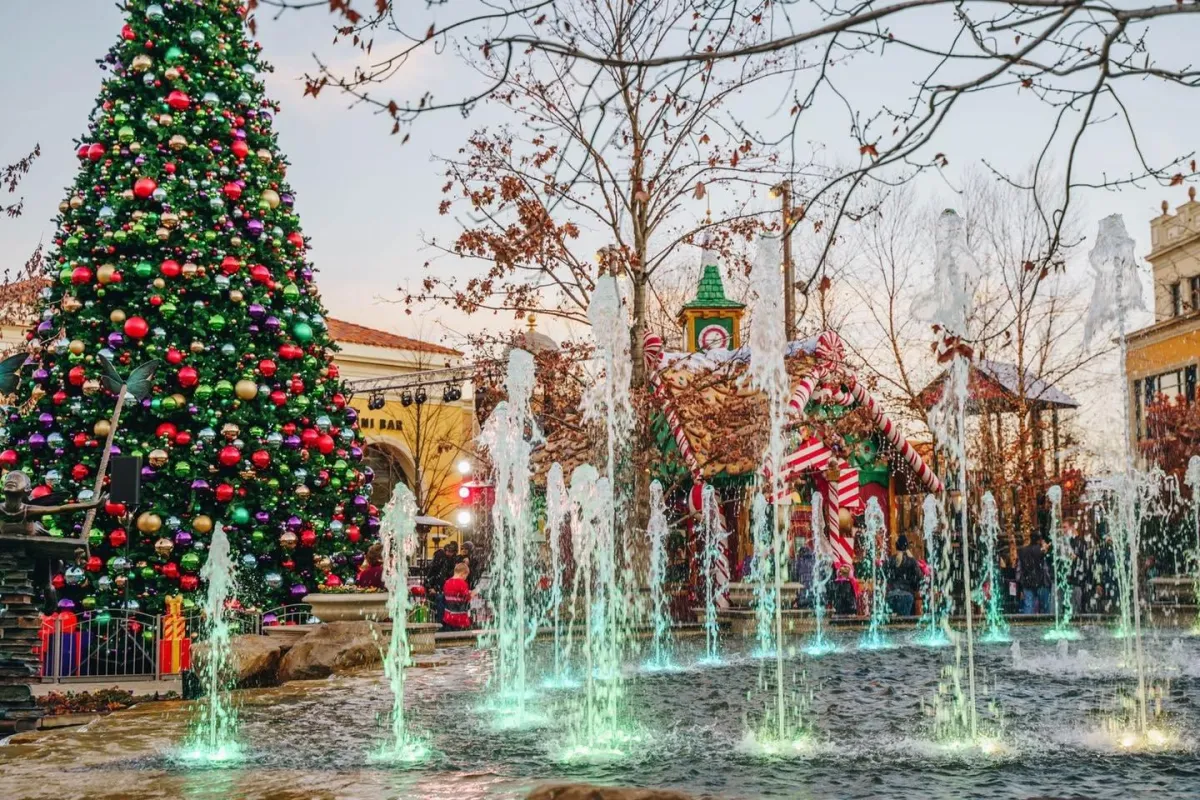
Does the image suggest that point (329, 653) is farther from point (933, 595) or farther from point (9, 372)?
point (933, 595)

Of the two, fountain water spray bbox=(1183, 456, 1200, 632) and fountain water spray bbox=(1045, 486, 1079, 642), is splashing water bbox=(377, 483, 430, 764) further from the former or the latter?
fountain water spray bbox=(1183, 456, 1200, 632)

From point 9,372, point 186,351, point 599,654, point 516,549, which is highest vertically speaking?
point 186,351

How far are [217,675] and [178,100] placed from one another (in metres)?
7.17

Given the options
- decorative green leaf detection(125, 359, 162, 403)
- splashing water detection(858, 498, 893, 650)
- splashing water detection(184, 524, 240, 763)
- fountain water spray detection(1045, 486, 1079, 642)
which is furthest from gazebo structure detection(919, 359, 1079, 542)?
decorative green leaf detection(125, 359, 162, 403)

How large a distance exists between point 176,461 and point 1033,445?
20865mm

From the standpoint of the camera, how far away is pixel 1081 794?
585 centimetres

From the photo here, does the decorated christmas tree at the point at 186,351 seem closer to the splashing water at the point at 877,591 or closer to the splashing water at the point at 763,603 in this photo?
the splashing water at the point at 763,603

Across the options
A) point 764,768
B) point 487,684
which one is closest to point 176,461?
point 487,684

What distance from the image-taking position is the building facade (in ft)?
119

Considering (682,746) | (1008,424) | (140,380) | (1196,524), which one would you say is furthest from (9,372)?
(1008,424)

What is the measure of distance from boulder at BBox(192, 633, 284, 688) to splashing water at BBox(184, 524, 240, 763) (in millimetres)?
67

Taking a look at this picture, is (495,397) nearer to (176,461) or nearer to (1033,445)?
(176,461)

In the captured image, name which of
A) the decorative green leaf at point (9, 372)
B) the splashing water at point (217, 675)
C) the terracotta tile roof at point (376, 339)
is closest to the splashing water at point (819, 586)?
the splashing water at point (217, 675)

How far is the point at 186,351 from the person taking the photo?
13.8 m
